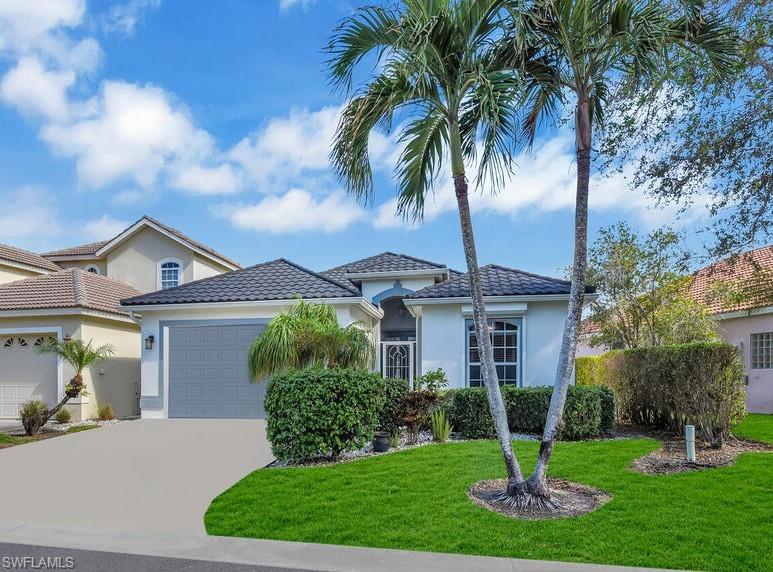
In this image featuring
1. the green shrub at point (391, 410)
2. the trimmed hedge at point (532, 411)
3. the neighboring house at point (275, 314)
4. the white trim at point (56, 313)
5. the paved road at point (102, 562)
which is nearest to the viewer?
the paved road at point (102, 562)

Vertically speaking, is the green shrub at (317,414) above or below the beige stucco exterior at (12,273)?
below

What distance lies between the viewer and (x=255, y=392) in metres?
14.8

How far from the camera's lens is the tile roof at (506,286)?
13.5m

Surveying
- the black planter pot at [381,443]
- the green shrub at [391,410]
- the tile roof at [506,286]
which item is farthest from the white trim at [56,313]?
the black planter pot at [381,443]

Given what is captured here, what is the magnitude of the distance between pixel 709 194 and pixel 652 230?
8238 millimetres

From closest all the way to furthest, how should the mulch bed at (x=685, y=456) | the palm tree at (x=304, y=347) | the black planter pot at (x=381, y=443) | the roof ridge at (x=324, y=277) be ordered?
1. the mulch bed at (x=685, y=456)
2. the black planter pot at (x=381, y=443)
3. the palm tree at (x=304, y=347)
4. the roof ridge at (x=324, y=277)

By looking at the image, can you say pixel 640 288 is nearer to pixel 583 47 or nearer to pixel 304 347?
pixel 304 347

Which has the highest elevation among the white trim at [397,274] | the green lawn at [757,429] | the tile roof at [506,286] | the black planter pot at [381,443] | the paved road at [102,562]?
the white trim at [397,274]

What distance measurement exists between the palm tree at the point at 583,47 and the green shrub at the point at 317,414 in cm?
317

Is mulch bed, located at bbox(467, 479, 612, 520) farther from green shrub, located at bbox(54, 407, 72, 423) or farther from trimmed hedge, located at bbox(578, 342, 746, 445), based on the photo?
green shrub, located at bbox(54, 407, 72, 423)

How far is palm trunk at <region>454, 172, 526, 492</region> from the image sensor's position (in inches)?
264

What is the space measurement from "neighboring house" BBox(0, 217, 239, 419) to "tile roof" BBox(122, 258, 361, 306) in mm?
1744

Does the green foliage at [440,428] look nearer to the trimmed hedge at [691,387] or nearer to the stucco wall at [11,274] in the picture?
the trimmed hedge at [691,387]

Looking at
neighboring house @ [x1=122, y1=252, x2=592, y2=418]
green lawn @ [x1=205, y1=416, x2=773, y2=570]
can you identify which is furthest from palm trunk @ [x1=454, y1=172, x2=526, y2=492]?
neighboring house @ [x1=122, y1=252, x2=592, y2=418]
